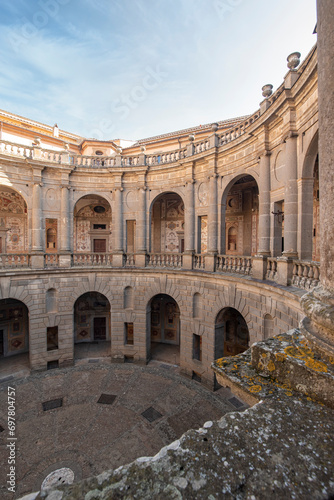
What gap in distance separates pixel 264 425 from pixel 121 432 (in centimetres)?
960

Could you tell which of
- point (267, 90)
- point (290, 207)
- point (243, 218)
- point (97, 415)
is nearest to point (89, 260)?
point (97, 415)

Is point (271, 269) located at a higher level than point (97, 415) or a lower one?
higher

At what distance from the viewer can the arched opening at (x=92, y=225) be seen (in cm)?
1975

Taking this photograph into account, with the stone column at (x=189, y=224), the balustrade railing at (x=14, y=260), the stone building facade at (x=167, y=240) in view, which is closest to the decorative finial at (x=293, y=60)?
the stone building facade at (x=167, y=240)

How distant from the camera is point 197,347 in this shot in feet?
46.2

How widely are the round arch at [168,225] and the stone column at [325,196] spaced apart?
A: 1651 centimetres

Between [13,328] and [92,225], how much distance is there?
9.46 meters

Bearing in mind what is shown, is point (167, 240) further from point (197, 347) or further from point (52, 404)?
point (52, 404)

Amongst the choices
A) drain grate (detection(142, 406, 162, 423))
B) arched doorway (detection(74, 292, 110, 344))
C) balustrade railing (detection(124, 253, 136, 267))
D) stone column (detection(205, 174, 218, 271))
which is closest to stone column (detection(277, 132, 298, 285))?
stone column (detection(205, 174, 218, 271))

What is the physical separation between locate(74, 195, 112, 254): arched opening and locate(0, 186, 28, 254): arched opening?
3707 millimetres

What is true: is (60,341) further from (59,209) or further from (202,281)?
(202,281)

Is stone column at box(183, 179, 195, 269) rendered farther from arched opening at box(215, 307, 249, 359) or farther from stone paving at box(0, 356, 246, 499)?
stone paving at box(0, 356, 246, 499)

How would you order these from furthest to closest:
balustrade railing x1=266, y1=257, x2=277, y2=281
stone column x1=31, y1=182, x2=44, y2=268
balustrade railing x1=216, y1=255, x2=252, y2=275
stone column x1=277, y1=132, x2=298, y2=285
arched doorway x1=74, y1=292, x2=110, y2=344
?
arched doorway x1=74, y1=292, x2=110, y2=344
stone column x1=31, y1=182, x2=44, y2=268
balustrade railing x1=216, y1=255, x2=252, y2=275
balustrade railing x1=266, y1=257, x2=277, y2=281
stone column x1=277, y1=132, x2=298, y2=285

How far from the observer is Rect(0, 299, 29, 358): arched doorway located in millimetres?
16906
